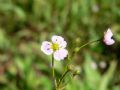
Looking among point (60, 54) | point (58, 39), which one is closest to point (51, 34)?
point (58, 39)

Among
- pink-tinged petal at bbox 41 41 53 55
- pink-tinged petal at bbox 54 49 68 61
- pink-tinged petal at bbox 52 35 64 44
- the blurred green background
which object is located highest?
the blurred green background

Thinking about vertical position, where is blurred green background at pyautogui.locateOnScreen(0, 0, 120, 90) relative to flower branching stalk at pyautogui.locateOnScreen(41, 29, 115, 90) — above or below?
→ above

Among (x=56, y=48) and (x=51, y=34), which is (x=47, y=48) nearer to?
(x=56, y=48)

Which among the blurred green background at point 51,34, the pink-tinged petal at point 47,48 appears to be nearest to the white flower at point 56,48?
the pink-tinged petal at point 47,48

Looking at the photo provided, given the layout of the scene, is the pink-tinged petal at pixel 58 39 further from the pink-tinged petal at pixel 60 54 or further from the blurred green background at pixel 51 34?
the blurred green background at pixel 51 34

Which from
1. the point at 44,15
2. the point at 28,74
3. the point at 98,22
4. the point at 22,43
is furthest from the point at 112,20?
the point at 28,74

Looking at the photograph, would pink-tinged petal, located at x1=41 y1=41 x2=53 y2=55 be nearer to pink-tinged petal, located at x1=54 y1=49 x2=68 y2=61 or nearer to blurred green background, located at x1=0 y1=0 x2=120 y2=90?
pink-tinged petal, located at x1=54 y1=49 x2=68 y2=61

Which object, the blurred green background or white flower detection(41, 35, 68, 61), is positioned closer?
white flower detection(41, 35, 68, 61)

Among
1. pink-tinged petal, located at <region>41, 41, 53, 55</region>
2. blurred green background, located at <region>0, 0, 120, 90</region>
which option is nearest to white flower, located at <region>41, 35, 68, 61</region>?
pink-tinged petal, located at <region>41, 41, 53, 55</region>
